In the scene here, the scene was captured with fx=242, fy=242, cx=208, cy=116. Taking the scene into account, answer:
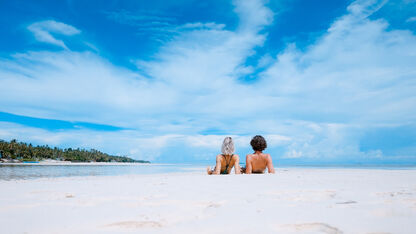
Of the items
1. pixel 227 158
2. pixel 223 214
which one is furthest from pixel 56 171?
pixel 223 214

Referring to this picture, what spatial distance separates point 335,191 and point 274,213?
196 centimetres

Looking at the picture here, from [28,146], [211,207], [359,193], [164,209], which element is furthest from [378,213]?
[28,146]

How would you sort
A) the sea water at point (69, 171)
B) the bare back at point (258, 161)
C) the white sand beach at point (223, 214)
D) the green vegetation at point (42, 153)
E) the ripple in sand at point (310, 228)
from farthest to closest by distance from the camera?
the green vegetation at point (42, 153) < the sea water at point (69, 171) < the bare back at point (258, 161) < the white sand beach at point (223, 214) < the ripple in sand at point (310, 228)

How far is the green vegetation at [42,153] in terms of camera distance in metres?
71.9

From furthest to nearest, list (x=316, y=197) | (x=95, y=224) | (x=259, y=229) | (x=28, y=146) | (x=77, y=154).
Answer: (x=77, y=154), (x=28, y=146), (x=316, y=197), (x=95, y=224), (x=259, y=229)

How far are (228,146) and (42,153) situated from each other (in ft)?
301

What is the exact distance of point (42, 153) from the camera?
8100 centimetres

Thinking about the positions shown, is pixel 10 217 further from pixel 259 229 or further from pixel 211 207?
pixel 259 229

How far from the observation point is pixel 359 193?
3.90 metres

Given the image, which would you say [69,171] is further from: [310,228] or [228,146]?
[310,228]

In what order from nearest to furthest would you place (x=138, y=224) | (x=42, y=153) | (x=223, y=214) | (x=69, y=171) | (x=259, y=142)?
(x=138, y=224), (x=223, y=214), (x=259, y=142), (x=69, y=171), (x=42, y=153)

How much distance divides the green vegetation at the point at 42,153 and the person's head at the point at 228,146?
84.5 meters

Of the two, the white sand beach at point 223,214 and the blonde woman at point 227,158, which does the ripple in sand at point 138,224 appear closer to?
the white sand beach at point 223,214

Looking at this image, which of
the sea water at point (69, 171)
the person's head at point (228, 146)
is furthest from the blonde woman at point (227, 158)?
the sea water at point (69, 171)
